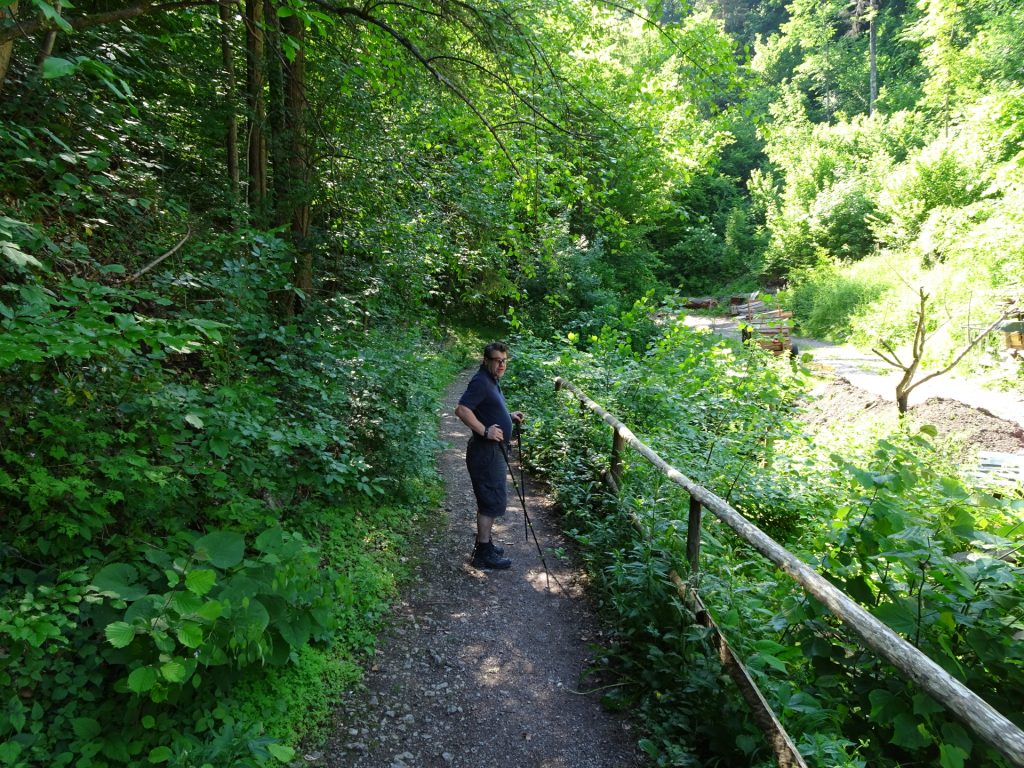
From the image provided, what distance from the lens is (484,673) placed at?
3582 mm

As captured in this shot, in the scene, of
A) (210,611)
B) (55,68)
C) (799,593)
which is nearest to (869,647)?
(799,593)

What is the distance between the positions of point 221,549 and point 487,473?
8.06 feet

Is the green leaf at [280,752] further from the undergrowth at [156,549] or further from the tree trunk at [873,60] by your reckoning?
the tree trunk at [873,60]

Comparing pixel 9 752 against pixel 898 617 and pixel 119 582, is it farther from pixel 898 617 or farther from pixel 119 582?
pixel 898 617

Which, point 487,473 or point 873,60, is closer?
point 487,473

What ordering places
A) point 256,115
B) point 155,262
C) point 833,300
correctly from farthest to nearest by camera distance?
point 833,300, point 256,115, point 155,262

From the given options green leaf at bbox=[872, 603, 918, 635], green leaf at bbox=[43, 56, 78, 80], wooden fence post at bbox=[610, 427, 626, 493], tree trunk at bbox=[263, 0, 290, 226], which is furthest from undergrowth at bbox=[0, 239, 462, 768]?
green leaf at bbox=[872, 603, 918, 635]

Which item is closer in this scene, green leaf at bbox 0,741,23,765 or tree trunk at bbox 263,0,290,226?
green leaf at bbox 0,741,23,765

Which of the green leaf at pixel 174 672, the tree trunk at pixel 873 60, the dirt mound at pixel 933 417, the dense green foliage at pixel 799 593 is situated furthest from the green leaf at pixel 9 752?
the tree trunk at pixel 873 60

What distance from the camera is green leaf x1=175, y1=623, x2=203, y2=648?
87.4 inches

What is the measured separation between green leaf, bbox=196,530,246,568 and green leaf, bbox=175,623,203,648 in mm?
357

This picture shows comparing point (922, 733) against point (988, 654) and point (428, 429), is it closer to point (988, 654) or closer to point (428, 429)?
point (988, 654)

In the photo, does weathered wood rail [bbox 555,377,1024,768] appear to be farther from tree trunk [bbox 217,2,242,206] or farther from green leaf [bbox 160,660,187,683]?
tree trunk [bbox 217,2,242,206]

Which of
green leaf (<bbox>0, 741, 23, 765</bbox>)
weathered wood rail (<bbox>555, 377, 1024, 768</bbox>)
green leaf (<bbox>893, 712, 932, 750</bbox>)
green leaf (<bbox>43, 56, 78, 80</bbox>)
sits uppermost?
green leaf (<bbox>43, 56, 78, 80</bbox>)
